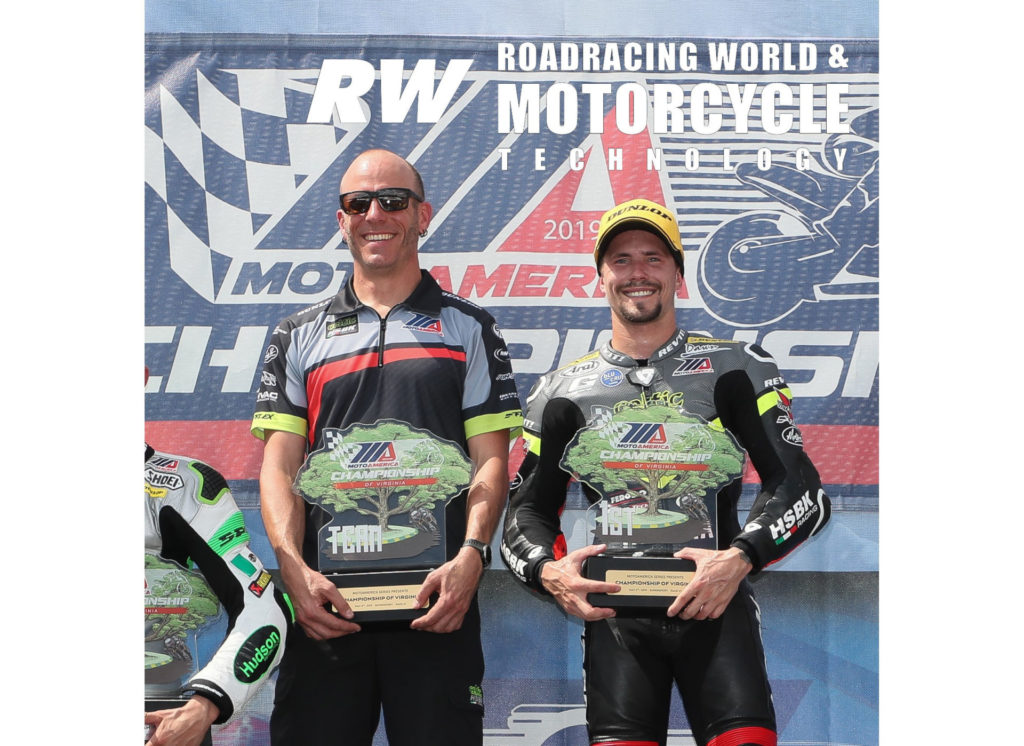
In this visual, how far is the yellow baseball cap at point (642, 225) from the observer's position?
10.5 feet

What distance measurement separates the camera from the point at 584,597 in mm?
3061

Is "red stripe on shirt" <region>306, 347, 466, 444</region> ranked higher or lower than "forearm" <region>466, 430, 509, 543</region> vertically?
higher

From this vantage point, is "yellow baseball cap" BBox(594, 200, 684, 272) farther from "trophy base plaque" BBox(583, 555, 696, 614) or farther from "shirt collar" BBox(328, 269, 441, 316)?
"trophy base plaque" BBox(583, 555, 696, 614)

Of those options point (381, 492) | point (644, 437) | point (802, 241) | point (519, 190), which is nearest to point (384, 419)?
point (381, 492)

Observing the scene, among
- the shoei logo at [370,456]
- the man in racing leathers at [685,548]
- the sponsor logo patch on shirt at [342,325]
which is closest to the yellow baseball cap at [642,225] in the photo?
the man in racing leathers at [685,548]

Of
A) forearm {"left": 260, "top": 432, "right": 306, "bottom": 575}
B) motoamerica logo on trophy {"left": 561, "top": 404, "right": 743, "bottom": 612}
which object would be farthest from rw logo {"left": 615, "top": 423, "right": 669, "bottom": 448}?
forearm {"left": 260, "top": 432, "right": 306, "bottom": 575}

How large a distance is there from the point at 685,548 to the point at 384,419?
1.01 metres

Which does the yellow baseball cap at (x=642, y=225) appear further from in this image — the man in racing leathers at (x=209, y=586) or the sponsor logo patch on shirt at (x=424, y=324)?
the man in racing leathers at (x=209, y=586)

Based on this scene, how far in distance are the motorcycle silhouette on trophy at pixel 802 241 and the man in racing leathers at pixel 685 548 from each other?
16.5 inches

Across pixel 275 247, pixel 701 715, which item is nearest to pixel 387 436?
pixel 275 247

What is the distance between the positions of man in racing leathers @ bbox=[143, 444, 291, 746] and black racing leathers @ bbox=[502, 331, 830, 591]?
0.80m

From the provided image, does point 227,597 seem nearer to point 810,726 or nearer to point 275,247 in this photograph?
point 275,247

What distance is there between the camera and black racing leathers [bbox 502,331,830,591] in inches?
123

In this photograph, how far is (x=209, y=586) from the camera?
10.7 feet
